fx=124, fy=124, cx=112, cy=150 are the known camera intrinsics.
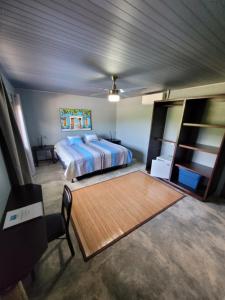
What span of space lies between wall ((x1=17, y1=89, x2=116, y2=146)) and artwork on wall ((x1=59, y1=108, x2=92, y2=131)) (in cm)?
14

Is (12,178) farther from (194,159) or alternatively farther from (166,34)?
(194,159)

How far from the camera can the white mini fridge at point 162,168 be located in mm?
3049

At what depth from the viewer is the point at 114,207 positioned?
2.25 m

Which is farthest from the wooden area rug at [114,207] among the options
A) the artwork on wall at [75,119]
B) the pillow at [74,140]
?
the artwork on wall at [75,119]

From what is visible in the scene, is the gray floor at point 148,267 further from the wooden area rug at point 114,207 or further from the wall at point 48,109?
the wall at point 48,109

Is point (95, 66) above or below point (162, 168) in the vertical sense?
above

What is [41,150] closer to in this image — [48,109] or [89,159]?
[48,109]

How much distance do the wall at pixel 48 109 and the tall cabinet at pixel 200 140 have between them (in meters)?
2.61

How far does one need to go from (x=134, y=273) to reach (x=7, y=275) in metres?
1.21

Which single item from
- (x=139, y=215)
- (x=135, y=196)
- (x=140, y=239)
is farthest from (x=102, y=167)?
(x=140, y=239)

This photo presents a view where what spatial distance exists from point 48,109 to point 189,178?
14.8 feet

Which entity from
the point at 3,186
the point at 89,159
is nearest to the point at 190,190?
the point at 89,159

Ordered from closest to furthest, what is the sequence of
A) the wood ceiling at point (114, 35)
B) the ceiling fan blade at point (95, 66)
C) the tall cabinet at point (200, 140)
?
the wood ceiling at point (114, 35), the ceiling fan blade at point (95, 66), the tall cabinet at point (200, 140)

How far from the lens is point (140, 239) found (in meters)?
1.70
